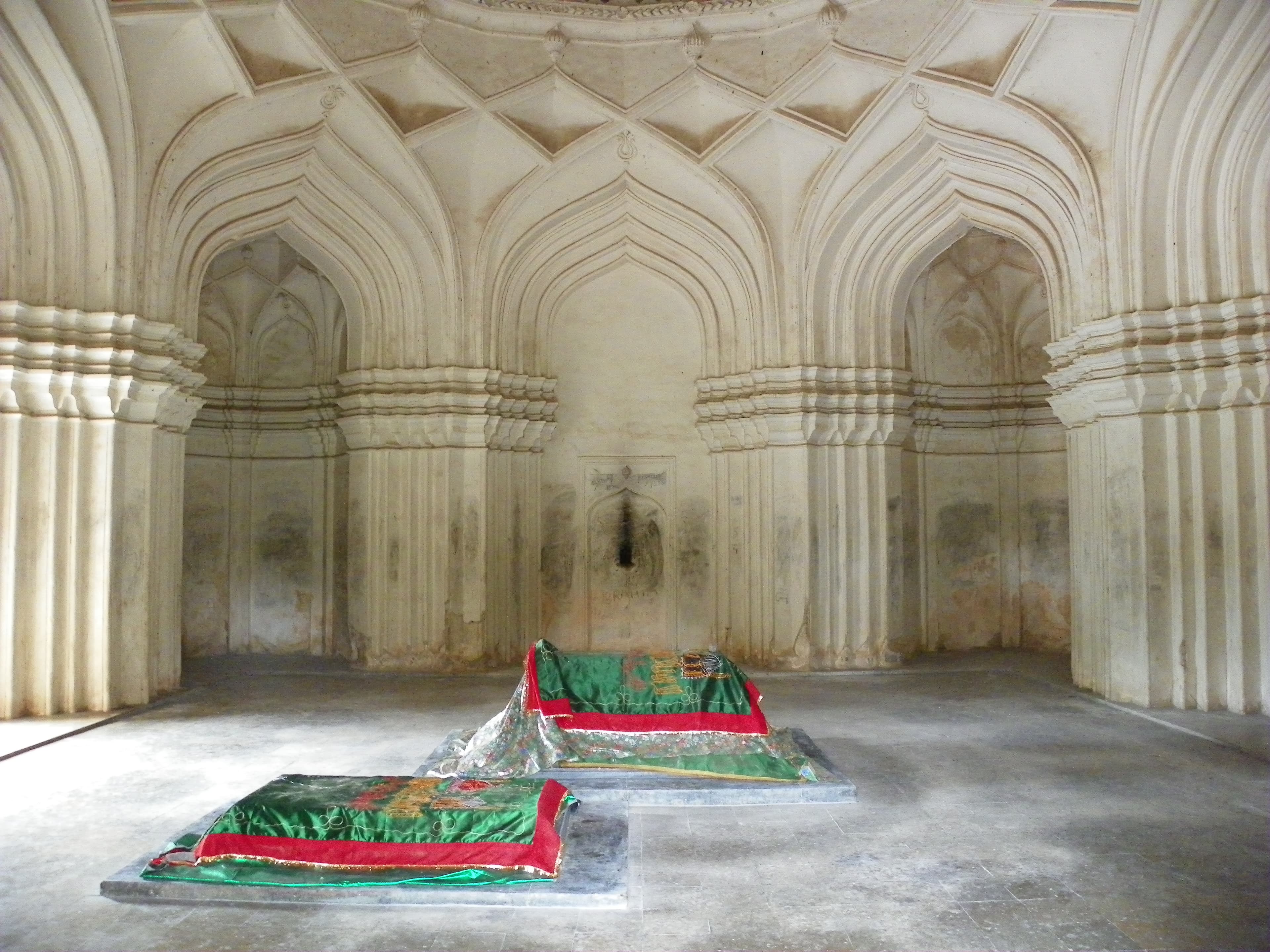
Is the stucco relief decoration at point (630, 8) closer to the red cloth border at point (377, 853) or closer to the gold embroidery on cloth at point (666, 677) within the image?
the gold embroidery on cloth at point (666, 677)

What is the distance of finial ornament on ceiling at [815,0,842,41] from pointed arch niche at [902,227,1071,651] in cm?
364

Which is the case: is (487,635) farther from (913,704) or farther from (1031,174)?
(1031,174)

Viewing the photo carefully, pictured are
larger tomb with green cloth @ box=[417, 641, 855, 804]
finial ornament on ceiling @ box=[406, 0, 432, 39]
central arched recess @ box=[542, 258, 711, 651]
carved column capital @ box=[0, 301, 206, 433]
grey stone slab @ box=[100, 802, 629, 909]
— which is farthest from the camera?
central arched recess @ box=[542, 258, 711, 651]

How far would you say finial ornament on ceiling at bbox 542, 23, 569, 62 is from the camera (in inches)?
410

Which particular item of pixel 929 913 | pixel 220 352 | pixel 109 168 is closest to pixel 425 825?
pixel 929 913

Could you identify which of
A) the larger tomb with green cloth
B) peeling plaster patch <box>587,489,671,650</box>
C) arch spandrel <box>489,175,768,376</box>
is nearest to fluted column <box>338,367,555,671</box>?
arch spandrel <box>489,175,768,376</box>

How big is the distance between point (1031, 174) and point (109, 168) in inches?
324

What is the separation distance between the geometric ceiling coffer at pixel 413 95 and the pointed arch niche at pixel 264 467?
2.89m

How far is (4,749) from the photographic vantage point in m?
7.08

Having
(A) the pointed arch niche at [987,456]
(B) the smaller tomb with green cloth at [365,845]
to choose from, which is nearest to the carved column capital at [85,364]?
(B) the smaller tomb with green cloth at [365,845]

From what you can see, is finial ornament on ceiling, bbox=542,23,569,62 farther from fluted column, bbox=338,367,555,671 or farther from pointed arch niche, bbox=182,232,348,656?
pointed arch niche, bbox=182,232,348,656

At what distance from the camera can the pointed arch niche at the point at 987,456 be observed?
41.7ft

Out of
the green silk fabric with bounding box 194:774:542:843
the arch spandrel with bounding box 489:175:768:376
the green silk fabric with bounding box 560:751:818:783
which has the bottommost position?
the green silk fabric with bounding box 560:751:818:783

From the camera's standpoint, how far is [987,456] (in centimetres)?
1308
